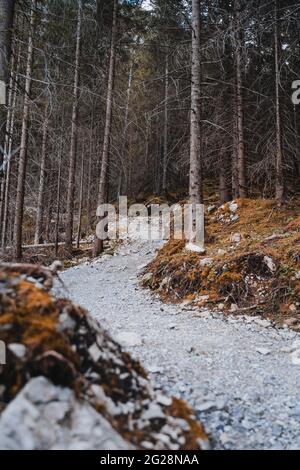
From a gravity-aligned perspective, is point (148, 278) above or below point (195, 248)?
below

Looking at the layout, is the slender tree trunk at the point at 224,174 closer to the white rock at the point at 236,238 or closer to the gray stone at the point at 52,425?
the white rock at the point at 236,238

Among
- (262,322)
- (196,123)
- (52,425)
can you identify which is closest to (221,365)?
(262,322)

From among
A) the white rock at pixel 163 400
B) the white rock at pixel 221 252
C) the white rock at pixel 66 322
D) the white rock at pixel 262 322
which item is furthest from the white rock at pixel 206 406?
the white rock at pixel 221 252

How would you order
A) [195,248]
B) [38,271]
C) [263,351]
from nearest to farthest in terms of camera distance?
[38,271], [263,351], [195,248]

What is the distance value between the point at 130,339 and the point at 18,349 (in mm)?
2835

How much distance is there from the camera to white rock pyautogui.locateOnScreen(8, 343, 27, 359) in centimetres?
214

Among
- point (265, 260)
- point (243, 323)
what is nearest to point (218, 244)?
point (265, 260)

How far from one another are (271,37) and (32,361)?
1621cm

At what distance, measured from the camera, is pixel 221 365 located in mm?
4215

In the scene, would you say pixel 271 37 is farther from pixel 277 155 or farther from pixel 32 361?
pixel 32 361

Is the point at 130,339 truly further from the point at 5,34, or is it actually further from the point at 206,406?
the point at 5,34

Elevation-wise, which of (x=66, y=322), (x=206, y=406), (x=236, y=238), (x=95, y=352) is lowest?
(x=206, y=406)

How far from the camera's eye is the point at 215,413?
3.05 metres

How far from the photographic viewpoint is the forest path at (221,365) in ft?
9.68
